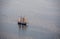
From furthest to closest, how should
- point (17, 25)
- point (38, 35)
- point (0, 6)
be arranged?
point (0, 6) → point (17, 25) → point (38, 35)

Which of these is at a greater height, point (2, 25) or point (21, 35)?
point (2, 25)

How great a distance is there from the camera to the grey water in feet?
5.08

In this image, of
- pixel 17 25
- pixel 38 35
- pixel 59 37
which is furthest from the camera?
pixel 17 25

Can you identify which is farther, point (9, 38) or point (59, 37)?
point (9, 38)

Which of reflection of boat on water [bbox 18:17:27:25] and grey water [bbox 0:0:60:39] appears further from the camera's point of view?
reflection of boat on water [bbox 18:17:27:25]

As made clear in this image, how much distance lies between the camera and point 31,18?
1680 millimetres

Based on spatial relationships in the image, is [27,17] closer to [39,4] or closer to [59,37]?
[39,4]

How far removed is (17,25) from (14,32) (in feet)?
0.45

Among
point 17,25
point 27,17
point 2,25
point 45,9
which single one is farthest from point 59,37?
point 2,25

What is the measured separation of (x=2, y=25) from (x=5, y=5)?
0.37m

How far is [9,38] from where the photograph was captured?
5.91 feet

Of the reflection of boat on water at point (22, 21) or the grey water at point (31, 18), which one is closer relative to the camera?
the grey water at point (31, 18)

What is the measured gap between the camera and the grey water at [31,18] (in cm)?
155

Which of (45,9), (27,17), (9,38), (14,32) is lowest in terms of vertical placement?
(9,38)
